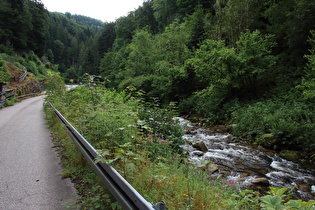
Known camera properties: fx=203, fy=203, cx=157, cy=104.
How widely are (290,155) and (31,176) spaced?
31.6ft

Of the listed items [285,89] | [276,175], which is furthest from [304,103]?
[276,175]

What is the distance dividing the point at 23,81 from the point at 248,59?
28770mm

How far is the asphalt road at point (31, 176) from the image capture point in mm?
3383

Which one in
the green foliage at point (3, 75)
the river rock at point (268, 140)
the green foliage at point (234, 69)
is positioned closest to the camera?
the river rock at point (268, 140)

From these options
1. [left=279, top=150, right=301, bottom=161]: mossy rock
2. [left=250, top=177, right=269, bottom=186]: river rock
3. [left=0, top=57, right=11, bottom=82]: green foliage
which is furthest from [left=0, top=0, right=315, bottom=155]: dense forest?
[left=0, top=57, right=11, bottom=82]: green foliage

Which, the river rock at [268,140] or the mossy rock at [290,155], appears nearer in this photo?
the mossy rock at [290,155]

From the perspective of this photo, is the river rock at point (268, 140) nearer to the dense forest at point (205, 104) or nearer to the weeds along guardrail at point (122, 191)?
the dense forest at point (205, 104)

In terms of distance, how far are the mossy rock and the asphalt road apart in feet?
29.0

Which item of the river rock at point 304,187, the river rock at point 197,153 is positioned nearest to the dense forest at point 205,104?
the river rock at point 304,187

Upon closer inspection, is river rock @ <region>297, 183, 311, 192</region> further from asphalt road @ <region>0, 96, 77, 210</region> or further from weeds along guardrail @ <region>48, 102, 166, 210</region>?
asphalt road @ <region>0, 96, 77, 210</region>

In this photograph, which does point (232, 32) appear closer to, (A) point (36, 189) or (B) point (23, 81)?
(A) point (36, 189)

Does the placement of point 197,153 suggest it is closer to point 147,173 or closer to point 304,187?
point 304,187

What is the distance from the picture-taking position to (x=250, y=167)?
785 cm

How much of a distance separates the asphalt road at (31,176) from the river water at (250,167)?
10.9 feet
